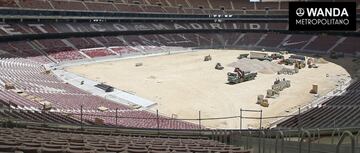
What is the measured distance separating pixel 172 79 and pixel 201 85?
4473 mm

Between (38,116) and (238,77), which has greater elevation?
(238,77)

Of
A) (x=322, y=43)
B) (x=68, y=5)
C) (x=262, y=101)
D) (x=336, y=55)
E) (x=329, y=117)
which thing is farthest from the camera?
(x=322, y=43)

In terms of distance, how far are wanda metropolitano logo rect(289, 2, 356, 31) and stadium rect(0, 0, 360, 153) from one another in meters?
2.58

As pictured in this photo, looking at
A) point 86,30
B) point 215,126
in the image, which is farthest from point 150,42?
point 215,126

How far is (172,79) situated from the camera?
43.1m

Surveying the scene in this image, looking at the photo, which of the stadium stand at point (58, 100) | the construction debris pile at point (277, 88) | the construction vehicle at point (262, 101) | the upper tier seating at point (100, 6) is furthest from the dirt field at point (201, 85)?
the upper tier seating at point (100, 6)

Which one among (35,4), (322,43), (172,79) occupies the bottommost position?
(172,79)

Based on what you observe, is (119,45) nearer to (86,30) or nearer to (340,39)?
(86,30)

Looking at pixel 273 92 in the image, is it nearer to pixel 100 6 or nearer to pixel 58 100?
pixel 58 100

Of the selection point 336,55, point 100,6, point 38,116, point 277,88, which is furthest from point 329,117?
point 100,6

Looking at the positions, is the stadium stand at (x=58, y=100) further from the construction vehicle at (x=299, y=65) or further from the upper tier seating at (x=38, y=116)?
the construction vehicle at (x=299, y=65)

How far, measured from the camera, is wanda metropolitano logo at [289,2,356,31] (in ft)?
182

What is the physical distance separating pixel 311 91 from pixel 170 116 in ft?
48.9

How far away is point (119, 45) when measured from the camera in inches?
2554
